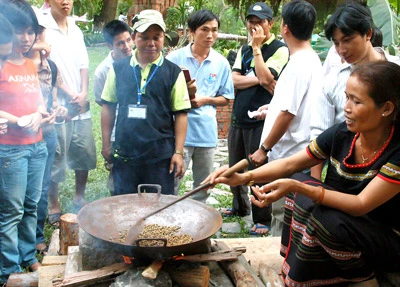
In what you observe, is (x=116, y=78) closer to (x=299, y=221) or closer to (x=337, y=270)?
(x=299, y=221)

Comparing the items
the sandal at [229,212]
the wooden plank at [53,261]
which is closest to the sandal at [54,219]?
the wooden plank at [53,261]

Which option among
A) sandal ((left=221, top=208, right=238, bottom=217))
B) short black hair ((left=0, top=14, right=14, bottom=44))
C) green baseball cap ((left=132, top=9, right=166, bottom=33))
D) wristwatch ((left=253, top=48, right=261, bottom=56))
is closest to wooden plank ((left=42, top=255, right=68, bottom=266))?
short black hair ((left=0, top=14, right=14, bottom=44))

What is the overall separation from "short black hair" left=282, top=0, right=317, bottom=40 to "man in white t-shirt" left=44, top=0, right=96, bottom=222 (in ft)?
7.68

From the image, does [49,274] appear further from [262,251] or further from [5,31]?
[5,31]

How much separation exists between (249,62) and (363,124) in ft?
8.65

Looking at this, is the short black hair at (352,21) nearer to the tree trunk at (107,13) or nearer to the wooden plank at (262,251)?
the wooden plank at (262,251)

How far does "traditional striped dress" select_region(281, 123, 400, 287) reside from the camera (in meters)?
2.60

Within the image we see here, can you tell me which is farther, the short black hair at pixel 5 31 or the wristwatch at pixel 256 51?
the wristwatch at pixel 256 51

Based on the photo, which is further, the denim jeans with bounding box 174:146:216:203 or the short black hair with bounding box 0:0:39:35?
the denim jeans with bounding box 174:146:216:203

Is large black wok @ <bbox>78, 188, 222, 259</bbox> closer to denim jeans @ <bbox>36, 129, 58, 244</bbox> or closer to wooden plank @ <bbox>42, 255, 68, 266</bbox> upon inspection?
wooden plank @ <bbox>42, 255, 68, 266</bbox>

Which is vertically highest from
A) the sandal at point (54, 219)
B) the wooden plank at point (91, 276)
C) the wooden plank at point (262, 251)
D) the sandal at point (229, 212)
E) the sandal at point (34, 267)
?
the wooden plank at point (91, 276)

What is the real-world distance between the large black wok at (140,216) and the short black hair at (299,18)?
1833mm

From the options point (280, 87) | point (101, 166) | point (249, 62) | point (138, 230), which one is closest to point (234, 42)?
point (101, 166)

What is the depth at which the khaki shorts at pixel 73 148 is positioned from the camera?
4.89 m
